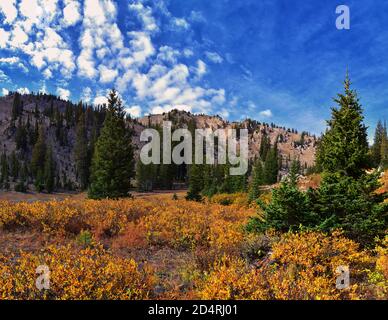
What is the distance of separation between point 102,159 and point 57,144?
13401cm

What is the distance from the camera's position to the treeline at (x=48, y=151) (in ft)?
308

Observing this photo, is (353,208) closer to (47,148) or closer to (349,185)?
(349,185)

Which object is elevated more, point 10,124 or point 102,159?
point 10,124

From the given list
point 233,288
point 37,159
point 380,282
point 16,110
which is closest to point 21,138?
point 16,110

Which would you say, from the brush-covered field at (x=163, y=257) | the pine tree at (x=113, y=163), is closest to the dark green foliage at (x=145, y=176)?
the pine tree at (x=113, y=163)

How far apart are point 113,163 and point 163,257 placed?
20.3 metres

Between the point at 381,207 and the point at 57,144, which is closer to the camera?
the point at 381,207

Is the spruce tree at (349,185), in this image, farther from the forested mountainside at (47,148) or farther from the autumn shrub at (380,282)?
the forested mountainside at (47,148)

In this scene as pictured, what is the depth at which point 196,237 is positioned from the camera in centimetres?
1236

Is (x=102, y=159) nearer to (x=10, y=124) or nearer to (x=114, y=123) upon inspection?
(x=114, y=123)

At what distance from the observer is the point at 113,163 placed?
29.8 meters

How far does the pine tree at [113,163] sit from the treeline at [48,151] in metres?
57.9
